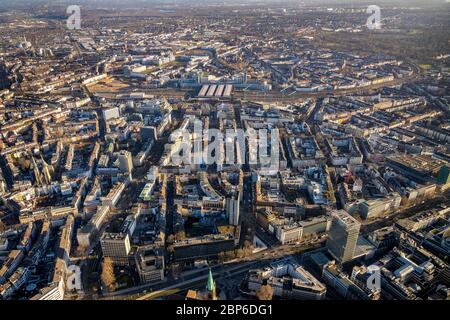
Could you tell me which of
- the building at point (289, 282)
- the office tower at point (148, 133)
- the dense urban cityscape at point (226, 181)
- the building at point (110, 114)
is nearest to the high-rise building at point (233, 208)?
the dense urban cityscape at point (226, 181)

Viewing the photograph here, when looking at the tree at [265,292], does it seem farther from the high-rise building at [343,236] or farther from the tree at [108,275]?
the tree at [108,275]

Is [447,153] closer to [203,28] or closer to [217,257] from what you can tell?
Answer: [217,257]

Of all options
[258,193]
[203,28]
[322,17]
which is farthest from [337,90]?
[322,17]

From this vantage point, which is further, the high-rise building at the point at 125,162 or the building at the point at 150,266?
the high-rise building at the point at 125,162

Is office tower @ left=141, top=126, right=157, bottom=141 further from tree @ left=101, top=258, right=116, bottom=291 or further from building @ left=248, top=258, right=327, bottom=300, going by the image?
building @ left=248, top=258, right=327, bottom=300

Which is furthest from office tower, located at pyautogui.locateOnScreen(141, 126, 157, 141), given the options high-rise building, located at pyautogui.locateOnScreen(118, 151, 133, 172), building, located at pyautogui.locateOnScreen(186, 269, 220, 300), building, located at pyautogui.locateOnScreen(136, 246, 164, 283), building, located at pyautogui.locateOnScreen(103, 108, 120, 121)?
building, located at pyautogui.locateOnScreen(186, 269, 220, 300)
